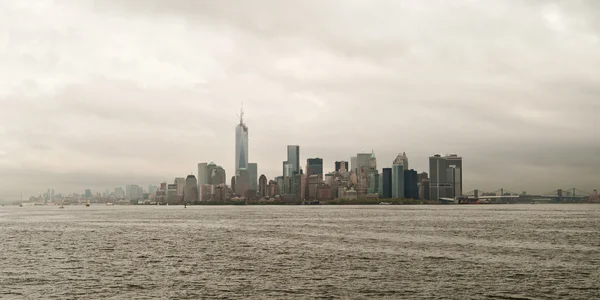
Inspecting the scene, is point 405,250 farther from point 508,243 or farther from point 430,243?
point 508,243

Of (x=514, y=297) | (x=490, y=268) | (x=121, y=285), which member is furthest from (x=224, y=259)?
(x=514, y=297)

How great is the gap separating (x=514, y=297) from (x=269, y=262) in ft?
102

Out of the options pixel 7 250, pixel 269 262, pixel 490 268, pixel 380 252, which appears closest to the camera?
pixel 490 268

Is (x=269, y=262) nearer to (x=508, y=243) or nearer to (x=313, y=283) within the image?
(x=313, y=283)

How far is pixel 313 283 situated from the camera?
53750mm

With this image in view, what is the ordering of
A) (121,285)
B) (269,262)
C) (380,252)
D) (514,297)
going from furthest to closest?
1. (380,252)
2. (269,262)
3. (121,285)
4. (514,297)

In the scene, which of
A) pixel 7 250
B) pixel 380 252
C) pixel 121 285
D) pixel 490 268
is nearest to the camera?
pixel 121 285

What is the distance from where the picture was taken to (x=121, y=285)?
53.1 metres

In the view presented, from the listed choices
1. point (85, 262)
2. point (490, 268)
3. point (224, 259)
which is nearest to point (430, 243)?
point (490, 268)

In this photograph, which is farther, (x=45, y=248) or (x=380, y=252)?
(x=45, y=248)

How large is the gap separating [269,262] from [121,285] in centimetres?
2058

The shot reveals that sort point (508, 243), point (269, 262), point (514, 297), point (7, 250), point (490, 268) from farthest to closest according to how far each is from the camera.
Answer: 1. point (508, 243)
2. point (7, 250)
3. point (269, 262)
4. point (490, 268)
5. point (514, 297)

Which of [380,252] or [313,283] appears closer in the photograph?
[313,283]

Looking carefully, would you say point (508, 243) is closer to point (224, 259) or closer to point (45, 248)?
point (224, 259)
